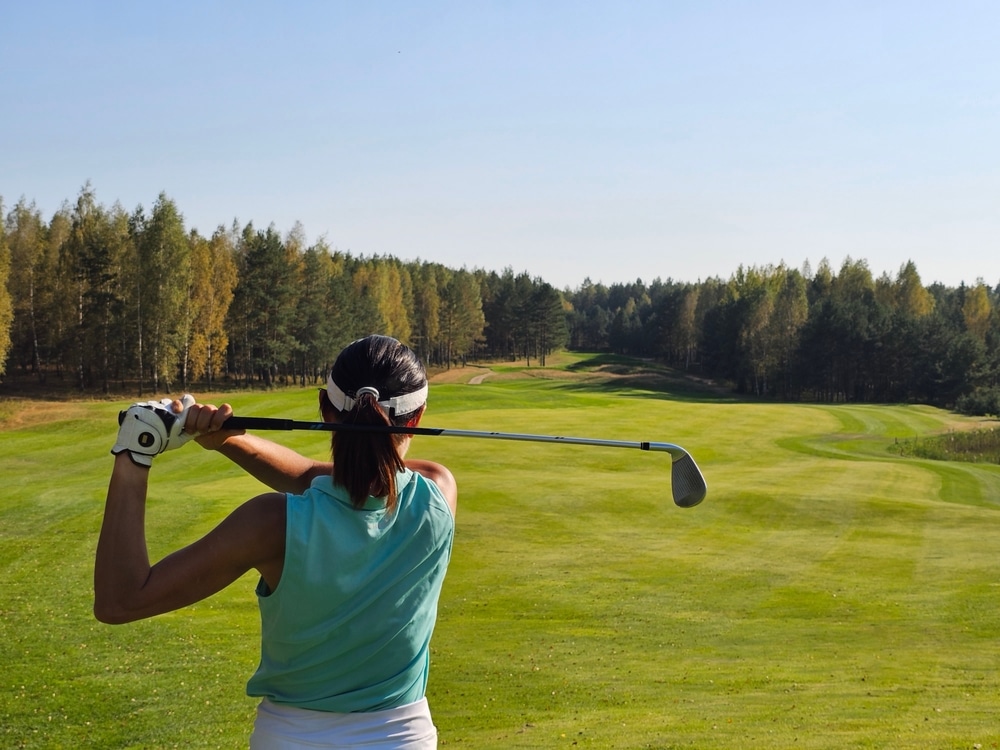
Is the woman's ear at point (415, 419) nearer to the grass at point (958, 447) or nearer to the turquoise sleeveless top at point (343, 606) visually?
the turquoise sleeveless top at point (343, 606)

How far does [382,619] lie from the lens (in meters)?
2.51

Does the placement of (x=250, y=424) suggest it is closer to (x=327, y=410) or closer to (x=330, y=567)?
(x=327, y=410)

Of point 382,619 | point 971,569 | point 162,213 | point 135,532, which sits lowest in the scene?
point 971,569

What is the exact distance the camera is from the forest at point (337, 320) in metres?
56.3

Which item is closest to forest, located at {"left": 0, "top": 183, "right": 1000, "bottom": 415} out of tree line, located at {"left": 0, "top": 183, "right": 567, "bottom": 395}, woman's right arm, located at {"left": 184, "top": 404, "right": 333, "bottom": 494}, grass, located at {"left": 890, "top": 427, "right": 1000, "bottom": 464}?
tree line, located at {"left": 0, "top": 183, "right": 567, "bottom": 395}

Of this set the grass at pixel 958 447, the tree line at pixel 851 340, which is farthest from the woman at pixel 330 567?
the tree line at pixel 851 340

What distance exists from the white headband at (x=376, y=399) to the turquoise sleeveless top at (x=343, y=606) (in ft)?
0.69

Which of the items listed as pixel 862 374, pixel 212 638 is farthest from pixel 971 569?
pixel 862 374

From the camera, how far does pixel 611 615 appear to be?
47.6 ft

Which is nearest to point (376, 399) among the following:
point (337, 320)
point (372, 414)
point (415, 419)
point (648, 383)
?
point (372, 414)

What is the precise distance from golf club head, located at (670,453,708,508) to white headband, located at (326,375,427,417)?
61.2 inches

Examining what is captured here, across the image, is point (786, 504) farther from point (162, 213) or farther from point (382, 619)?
point (162, 213)

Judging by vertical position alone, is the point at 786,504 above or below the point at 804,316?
below

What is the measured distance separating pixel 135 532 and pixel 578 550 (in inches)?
693
